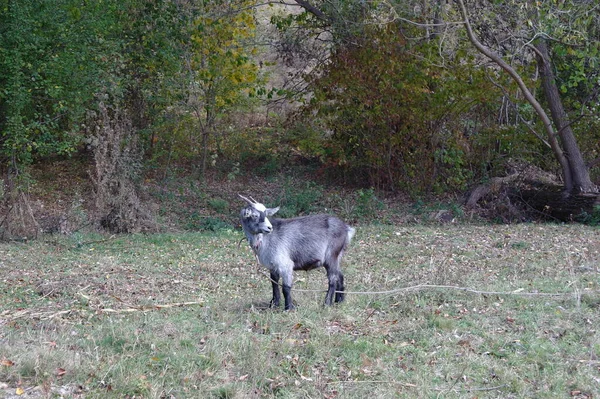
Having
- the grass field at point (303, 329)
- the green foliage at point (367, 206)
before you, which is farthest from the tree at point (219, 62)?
the grass field at point (303, 329)

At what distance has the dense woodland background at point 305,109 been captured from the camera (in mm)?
12664

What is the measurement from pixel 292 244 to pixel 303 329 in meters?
1.09

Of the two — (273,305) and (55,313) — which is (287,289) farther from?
(55,313)

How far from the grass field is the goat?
0.92 ft

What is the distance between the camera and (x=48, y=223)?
1284 centimetres

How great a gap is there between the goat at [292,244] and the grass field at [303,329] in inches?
11.0

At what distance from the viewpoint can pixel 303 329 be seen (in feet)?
20.7

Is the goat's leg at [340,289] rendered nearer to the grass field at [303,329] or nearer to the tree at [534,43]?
the grass field at [303,329]

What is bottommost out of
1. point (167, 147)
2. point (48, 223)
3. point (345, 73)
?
point (48, 223)

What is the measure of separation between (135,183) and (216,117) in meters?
3.40

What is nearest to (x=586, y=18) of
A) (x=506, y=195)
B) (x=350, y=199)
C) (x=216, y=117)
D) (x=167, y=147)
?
(x=506, y=195)

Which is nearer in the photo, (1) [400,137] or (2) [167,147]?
(1) [400,137]

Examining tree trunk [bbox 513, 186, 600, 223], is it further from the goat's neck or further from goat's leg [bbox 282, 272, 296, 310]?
the goat's neck

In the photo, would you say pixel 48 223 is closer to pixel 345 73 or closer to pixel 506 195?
pixel 345 73
